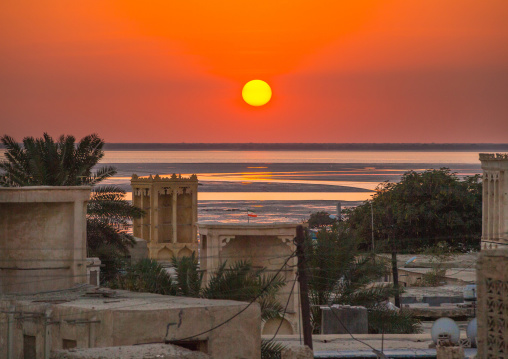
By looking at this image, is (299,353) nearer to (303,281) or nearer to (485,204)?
(303,281)

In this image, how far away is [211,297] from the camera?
49.5ft

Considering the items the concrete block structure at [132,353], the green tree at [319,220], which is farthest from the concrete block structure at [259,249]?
the green tree at [319,220]

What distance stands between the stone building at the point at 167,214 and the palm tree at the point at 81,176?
9319mm

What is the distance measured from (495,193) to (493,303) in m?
28.5

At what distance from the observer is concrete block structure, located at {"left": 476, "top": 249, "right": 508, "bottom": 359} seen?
7.96m

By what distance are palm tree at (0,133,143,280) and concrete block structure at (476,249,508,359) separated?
→ 17044 mm

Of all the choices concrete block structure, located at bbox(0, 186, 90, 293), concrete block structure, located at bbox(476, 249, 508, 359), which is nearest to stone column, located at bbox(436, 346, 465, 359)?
concrete block structure, located at bbox(476, 249, 508, 359)

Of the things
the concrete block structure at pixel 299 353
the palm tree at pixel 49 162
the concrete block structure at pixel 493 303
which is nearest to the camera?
the concrete block structure at pixel 493 303

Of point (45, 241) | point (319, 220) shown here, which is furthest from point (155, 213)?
point (45, 241)

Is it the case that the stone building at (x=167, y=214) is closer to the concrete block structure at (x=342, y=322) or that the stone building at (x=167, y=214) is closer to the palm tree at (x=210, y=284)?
the concrete block structure at (x=342, y=322)

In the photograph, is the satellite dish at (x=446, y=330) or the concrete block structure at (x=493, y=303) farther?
the satellite dish at (x=446, y=330)

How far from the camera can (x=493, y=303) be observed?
8031 mm

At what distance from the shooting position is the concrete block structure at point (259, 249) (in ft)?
63.6

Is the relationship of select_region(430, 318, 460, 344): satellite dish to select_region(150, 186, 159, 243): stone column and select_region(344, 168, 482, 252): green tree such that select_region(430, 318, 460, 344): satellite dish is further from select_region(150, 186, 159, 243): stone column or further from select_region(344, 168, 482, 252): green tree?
select_region(344, 168, 482, 252): green tree
